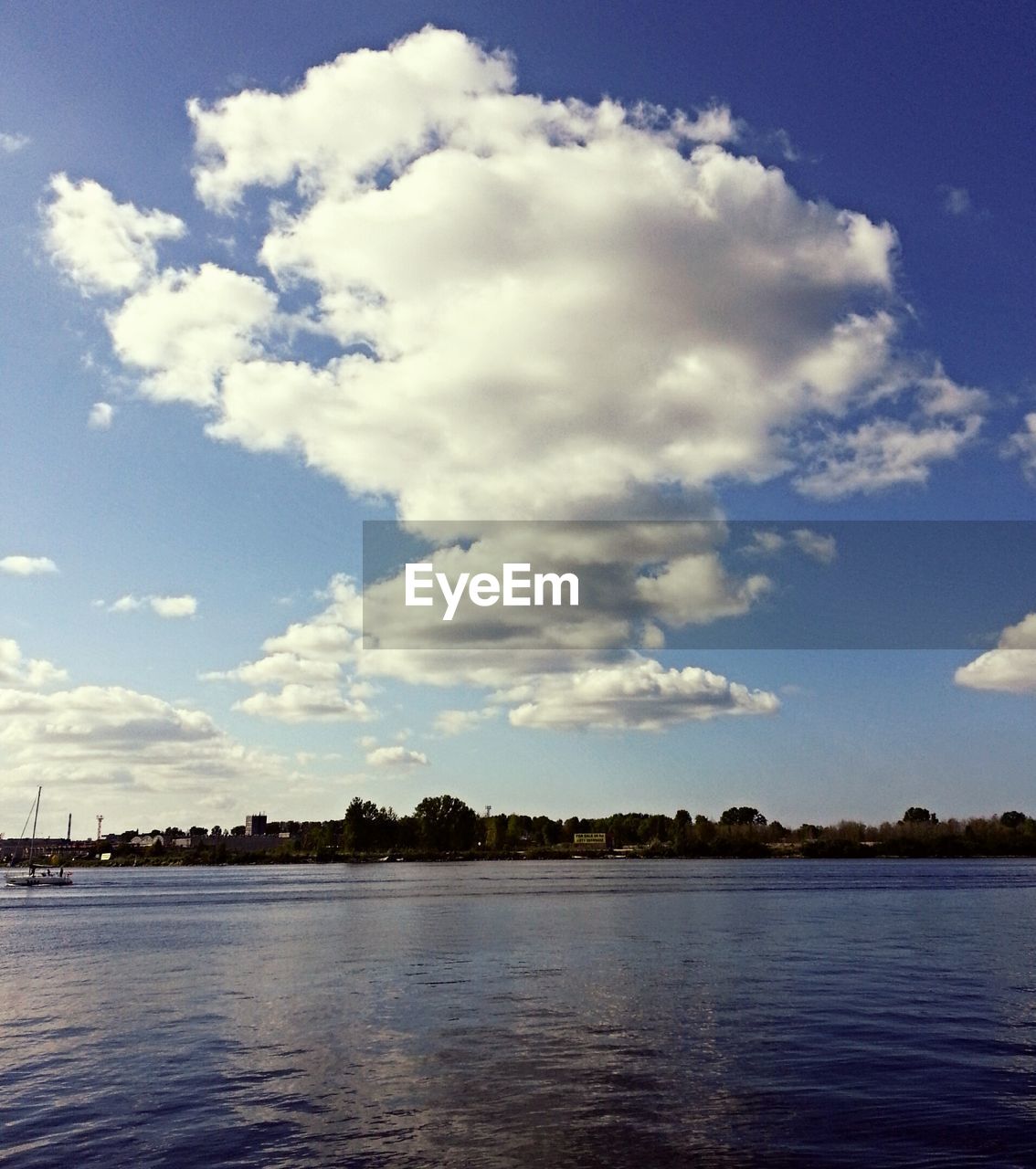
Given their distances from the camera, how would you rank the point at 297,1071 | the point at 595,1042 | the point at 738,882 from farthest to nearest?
the point at 738,882 < the point at 595,1042 < the point at 297,1071

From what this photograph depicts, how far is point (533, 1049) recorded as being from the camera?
120ft

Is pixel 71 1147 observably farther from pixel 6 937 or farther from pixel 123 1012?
pixel 6 937

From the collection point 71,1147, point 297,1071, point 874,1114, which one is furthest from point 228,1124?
point 874,1114

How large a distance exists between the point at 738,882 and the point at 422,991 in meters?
131

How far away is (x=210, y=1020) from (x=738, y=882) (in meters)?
140

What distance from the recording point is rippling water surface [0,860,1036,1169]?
26.4 m

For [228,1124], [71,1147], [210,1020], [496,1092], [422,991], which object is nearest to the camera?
[71,1147]

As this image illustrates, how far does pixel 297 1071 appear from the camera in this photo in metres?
34.5

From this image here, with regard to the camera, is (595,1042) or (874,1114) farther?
(595,1042)

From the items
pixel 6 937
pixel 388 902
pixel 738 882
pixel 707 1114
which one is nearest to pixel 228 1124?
pixel 707 1114

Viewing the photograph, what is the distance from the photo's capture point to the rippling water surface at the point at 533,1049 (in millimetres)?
26359

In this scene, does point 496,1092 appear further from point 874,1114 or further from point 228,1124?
point 874,1114

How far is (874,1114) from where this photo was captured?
28391 millimetres

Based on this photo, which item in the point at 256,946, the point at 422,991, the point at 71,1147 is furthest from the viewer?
the point at 256,946
